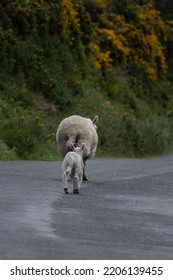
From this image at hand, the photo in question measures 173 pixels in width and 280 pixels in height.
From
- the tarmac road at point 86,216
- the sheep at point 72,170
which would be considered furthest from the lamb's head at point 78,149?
the sheep at point 72,170

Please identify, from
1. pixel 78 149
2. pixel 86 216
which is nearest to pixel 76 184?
pixel 78 149

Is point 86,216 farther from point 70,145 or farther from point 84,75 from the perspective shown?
point 84,75

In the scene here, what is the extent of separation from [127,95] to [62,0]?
6.90 m

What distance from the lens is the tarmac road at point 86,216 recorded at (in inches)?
440

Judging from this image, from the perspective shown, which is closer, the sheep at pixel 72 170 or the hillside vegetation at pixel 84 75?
the sheep at pixel 72 170

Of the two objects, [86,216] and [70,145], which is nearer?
[86,216]

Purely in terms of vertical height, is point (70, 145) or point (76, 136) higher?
point (70, 145)

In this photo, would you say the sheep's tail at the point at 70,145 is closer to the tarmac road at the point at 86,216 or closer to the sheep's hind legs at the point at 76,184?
the tarmac road at the point at 86,216

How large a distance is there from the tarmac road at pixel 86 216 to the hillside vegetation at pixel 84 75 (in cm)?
712

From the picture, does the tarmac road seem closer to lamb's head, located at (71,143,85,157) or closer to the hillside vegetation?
lamb's head, located at (71,143,85,157)

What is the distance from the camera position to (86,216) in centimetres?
1503

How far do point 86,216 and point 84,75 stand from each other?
3236 centimetres

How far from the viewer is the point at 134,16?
189 feet
